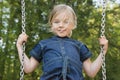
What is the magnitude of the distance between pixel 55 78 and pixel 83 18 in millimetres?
7735

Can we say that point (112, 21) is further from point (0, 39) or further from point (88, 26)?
point (0, 39)

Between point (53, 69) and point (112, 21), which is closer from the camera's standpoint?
point (53, 69)

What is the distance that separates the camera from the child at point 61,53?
2609 millimetres

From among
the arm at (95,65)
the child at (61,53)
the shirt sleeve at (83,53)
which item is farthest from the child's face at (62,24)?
the arm at (95,65)

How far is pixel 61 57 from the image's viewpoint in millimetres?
2656

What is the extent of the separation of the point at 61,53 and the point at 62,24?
0.75 feet

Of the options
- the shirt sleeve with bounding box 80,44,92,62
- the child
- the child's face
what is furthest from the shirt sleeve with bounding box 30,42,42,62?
the shirt sleeve with bounding box 80,44,92,62

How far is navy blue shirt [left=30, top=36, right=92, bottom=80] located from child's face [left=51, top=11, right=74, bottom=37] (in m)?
0.05

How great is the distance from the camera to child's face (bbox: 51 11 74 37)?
2783 mm

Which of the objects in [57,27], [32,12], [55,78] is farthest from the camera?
[32,12]

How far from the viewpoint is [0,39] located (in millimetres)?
10438

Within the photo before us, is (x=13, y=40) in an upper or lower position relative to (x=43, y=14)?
lower

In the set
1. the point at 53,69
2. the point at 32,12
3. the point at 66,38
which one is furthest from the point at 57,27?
the point at 32,12

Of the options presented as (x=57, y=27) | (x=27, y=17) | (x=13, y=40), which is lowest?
(x=13, y=40)
